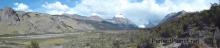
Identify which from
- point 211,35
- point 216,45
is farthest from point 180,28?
point 216,45

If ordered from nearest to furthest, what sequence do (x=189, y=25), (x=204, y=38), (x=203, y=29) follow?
(x=204, y=38), (x=203, y=29), (x=189, y=25)

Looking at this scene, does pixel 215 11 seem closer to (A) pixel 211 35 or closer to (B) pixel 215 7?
(B) pixel 215 7

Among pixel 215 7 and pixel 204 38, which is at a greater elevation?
pixel 215 7

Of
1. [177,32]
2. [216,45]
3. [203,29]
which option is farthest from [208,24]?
[216,45]

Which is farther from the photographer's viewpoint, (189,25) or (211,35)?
(189,25)

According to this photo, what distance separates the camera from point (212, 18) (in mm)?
103938

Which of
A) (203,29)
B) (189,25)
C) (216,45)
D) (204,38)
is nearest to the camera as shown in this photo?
(216,45)

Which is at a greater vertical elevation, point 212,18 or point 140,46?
point 212,18

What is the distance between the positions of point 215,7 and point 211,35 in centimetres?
1905

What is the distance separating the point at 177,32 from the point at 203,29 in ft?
32.3

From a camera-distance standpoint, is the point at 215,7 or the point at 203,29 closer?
the point at 203,29

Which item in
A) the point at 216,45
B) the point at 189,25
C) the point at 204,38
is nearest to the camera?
the point at 216,45

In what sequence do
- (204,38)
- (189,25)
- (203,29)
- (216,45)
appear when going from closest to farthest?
(216,45) < (204,38) < (203,29) < (189,25)

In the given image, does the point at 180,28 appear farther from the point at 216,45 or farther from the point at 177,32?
the point at 216,45
